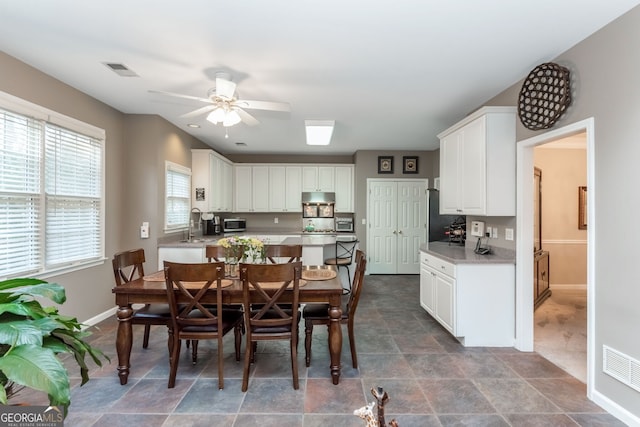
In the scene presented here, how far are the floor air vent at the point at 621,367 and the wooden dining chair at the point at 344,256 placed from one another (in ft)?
9.35

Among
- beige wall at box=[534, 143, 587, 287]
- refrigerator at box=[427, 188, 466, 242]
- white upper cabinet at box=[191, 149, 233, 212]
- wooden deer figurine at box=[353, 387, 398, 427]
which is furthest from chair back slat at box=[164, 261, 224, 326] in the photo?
beige wall at box=[534, 143, 587, 287]

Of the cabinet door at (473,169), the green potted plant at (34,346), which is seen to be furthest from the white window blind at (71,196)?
the cabinet door at (473,169)

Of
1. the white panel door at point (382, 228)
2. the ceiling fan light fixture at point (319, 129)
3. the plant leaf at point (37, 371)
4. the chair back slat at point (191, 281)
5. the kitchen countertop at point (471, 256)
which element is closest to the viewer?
the plant leaf at point (37, 371)

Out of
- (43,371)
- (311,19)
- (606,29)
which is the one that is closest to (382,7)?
(311,19)

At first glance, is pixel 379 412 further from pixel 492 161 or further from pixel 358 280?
pixel 492 161

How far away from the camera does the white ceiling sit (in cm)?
201

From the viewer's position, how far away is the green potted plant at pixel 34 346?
0.91 m

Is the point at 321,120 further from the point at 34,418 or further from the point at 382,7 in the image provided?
the point at 34,418

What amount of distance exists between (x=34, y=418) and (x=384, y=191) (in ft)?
19.8

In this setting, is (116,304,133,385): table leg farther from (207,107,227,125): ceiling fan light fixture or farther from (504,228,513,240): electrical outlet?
(504,228,513,240): electrical outlet

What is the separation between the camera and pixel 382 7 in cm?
198

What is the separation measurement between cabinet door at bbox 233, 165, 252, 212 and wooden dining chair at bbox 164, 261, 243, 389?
439 cm

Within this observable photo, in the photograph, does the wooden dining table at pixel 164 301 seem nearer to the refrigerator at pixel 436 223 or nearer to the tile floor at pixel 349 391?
the tile floor at pixel 349 391

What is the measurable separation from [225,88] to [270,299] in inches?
68.8
